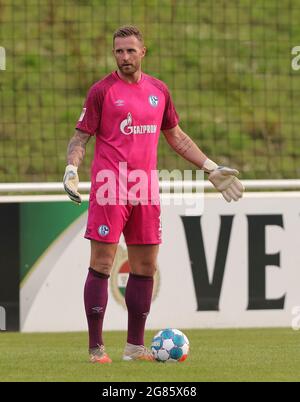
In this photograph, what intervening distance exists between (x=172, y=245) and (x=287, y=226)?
100cm

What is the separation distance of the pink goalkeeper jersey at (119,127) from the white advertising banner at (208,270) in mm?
2690

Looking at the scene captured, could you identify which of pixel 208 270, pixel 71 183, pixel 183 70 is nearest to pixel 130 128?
pixel 71 183

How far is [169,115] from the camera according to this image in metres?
7.38

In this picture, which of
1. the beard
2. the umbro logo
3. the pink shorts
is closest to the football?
the pink shorts

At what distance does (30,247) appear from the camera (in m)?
9.67

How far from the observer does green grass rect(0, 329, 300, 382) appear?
643 cm

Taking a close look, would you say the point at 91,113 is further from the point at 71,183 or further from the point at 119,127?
the point at 71,183

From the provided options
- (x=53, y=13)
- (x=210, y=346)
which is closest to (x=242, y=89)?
(x=53, y=13)

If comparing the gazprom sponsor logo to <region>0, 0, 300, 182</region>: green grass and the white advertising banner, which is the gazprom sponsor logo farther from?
<region>0, 0, 300, 182</region>: green grass

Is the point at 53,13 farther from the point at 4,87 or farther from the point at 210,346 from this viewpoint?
the point at 210,346

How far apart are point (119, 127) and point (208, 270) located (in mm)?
3044

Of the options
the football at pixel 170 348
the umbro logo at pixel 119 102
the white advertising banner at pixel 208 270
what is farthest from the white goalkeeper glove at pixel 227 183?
the white advertising banner at pixel 208 270

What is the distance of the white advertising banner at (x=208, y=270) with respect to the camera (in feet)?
31.8
